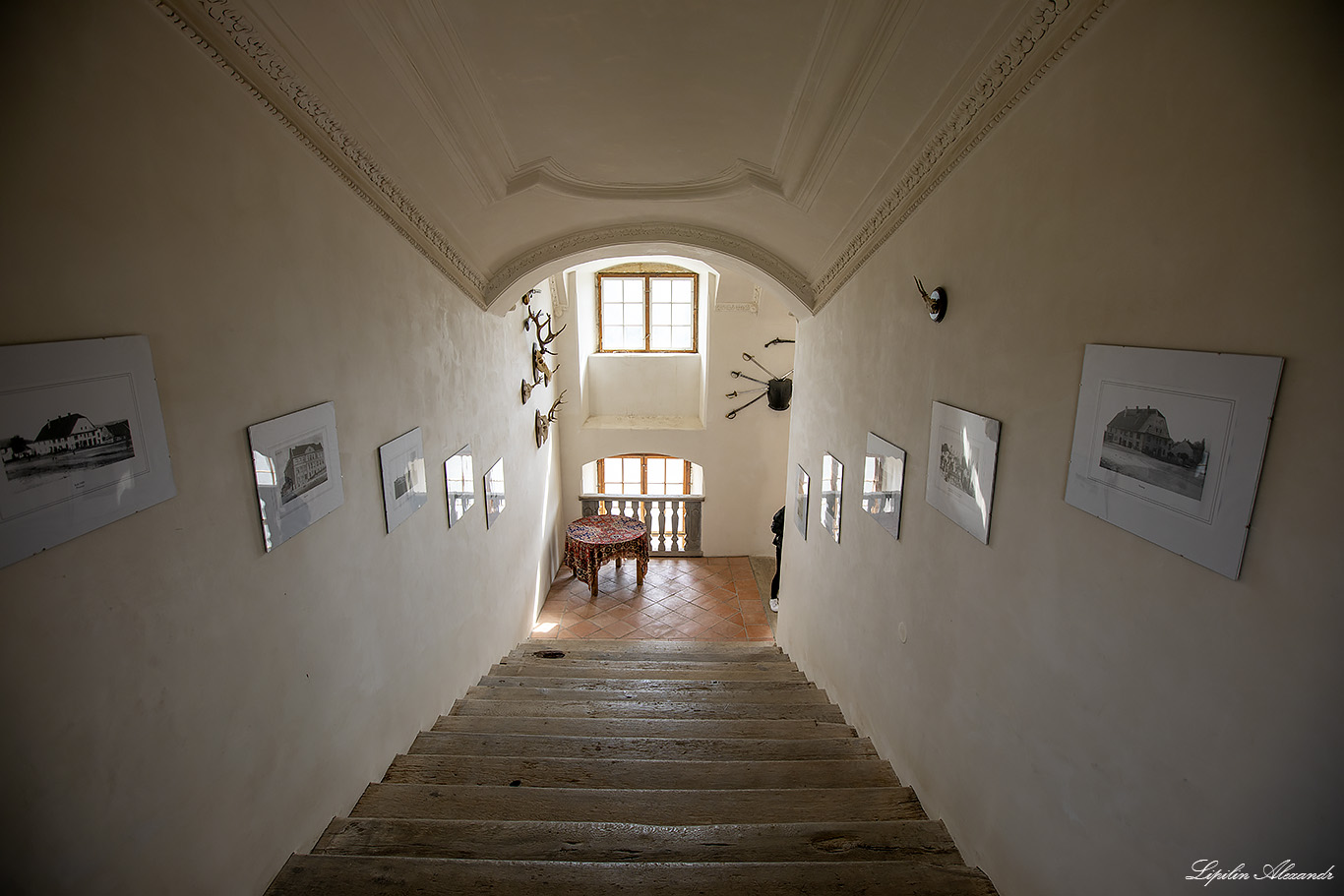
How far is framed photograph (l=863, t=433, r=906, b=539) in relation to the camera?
2914mm

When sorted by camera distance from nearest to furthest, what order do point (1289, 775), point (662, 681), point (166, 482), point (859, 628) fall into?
point (1289, 775) < point (166, 482) < point (859, 628) < point (662, 681)

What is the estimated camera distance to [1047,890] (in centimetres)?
Answer: 170

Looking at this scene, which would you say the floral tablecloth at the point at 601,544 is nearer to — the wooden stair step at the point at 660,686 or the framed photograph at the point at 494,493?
the framed photograph at the point at 494,493

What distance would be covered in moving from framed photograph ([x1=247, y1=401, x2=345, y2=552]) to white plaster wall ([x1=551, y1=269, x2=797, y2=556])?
6.25m

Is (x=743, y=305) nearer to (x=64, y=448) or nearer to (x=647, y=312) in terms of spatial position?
(x=647, y=312)

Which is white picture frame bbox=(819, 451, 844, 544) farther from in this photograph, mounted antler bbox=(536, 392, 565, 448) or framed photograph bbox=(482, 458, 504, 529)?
mounted antler bbox=(536, 392, 565, 448)

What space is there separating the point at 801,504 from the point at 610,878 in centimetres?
367

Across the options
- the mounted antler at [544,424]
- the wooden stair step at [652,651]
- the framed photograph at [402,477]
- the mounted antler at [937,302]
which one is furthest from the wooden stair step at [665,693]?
the mounted antler at [544,424]

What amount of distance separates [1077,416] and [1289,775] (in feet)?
2.74

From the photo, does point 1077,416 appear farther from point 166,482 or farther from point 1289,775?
point 166,482

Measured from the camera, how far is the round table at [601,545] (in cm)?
756

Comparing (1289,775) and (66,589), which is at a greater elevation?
(66,589)

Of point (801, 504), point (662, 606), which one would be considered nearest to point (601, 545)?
point (662, 606)

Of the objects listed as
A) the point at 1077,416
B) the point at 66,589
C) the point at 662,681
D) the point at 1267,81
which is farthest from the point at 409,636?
the point at 1267,81
